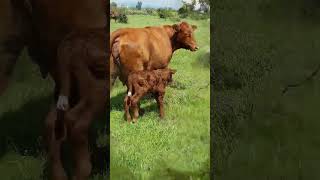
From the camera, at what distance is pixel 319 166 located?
5.26 m

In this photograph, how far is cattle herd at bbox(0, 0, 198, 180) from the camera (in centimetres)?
496

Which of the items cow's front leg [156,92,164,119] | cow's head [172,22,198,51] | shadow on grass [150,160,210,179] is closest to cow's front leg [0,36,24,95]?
cow's front leg [156,92,164,119]

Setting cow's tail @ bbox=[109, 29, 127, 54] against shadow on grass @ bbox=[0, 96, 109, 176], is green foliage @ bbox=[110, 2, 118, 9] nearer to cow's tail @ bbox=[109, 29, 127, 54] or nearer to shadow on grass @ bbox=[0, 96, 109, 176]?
cow's tail @ bbox=[109, 29, 127, 54]

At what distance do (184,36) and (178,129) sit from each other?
0.69 m

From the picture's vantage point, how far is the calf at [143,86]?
5.11 m

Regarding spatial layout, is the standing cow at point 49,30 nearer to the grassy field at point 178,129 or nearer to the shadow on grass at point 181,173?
the grassy field at point 178,129

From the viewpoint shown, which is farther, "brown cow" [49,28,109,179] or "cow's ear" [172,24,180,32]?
"cow's ear" [172,24,180,32]

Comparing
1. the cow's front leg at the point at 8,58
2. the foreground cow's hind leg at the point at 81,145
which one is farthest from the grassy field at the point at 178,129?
the cow's front leg at the point at 8,58

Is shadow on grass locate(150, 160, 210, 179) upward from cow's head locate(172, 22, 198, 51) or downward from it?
downward

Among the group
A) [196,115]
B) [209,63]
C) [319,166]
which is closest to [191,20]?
[209,63]

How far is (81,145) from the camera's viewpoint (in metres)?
5.02

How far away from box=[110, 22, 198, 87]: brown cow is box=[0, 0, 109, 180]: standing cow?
20cm

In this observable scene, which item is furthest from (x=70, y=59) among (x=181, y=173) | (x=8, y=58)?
(x=181, y=173)

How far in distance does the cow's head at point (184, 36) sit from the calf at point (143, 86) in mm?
257
